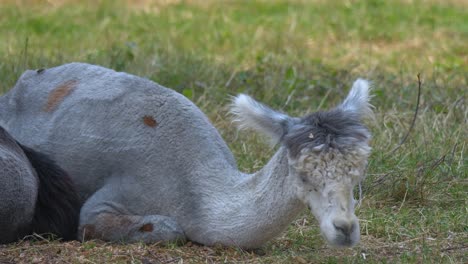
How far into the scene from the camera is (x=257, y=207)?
17.3ft

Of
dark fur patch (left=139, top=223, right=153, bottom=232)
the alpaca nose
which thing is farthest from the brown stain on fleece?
the alpaca nose

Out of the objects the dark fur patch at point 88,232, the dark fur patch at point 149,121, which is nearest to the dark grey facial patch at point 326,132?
the dark fur patch at point 149,121

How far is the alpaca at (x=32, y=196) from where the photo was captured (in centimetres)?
555

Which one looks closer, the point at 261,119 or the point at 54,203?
the point at 261,119

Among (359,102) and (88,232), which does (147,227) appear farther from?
(359,102)

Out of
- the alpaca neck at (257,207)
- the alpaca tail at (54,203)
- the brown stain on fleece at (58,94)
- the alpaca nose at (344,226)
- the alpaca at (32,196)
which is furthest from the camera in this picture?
the brown stain on fleece at (58,94)

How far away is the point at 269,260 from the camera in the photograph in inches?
209

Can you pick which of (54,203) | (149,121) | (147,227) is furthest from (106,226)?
(149,121)

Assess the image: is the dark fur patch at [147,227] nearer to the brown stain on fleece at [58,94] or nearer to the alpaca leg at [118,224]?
the alpaca leg at [118,224]

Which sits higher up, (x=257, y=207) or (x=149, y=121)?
(x=149, y=121)

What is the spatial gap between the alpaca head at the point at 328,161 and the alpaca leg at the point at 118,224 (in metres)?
0.84

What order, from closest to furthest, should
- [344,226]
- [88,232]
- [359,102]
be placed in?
1. [344,226]
2. [359,102]
3. [88,232]

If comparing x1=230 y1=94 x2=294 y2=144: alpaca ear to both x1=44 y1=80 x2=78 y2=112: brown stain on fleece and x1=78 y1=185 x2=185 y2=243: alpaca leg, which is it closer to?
x1=78 y1=185 x2=185 y2=243: alpaca leg

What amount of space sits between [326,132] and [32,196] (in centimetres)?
172
